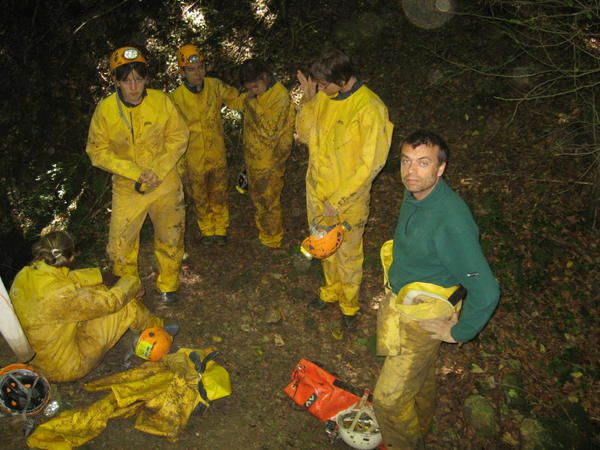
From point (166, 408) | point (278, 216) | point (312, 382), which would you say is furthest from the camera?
point (278, 216)

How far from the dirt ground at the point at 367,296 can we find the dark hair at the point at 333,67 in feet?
8.59

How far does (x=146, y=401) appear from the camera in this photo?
12.7 ft

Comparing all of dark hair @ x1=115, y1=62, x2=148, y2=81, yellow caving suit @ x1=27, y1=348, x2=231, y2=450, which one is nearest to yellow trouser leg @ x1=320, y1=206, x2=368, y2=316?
yellow caving suit @ x1=27, y1=348, x2=231, y2=450

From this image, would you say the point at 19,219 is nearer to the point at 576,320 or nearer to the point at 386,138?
the point at 386,138

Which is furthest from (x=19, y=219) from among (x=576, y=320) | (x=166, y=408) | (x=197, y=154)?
(x=576, y=320)

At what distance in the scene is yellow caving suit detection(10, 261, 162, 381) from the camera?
3.56 m

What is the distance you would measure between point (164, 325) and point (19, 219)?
3877 mm

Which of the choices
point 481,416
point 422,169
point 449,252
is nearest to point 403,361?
point 449,252

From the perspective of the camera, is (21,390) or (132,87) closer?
(21,390)

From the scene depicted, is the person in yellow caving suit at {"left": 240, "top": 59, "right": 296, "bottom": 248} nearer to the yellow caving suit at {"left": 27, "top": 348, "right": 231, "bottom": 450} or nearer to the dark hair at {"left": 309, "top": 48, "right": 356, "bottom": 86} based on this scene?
the dark hair at {"left": 309, "top": 48, "right": 356, "bottom": 86}

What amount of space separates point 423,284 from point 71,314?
2802 millimetres

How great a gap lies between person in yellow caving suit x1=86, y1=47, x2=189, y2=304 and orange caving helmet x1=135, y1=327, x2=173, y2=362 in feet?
2.63

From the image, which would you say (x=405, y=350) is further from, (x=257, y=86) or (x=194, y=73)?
(x=194, y=73)

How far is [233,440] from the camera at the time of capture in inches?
151
